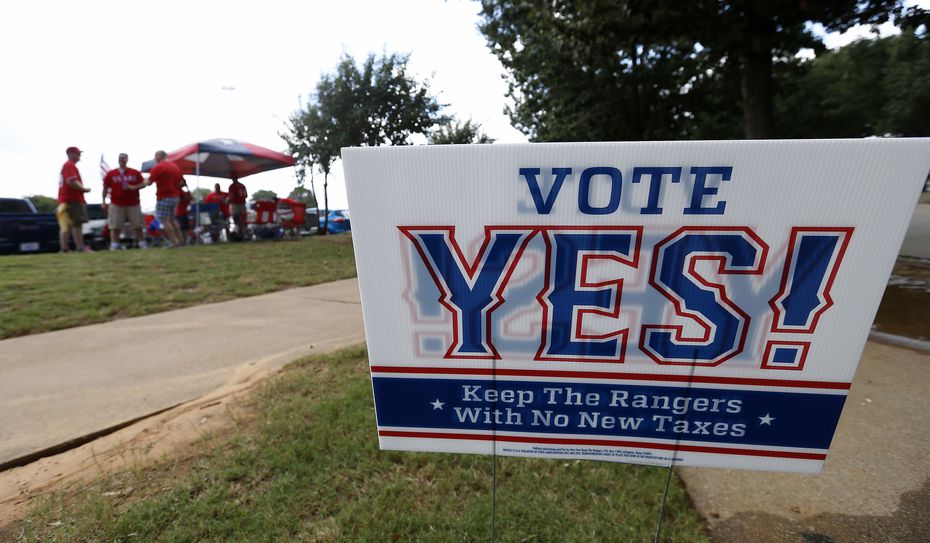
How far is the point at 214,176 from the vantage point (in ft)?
42.9

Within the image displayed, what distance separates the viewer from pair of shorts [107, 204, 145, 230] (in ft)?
30.2

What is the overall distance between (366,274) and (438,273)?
20 cm

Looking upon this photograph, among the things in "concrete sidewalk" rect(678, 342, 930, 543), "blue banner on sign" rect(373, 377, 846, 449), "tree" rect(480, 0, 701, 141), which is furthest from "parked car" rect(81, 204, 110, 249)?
"concrete sidewalk" rect(678, 342, 930, 543)

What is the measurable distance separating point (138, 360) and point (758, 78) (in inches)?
350

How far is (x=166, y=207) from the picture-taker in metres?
9.37

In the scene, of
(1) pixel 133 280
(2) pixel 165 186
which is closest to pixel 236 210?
(2) pixel 165 186

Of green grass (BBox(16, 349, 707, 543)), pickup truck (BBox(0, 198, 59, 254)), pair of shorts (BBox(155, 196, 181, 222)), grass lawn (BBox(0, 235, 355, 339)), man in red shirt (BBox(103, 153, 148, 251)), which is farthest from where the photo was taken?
pickup truck (BBox(0, 198, 59, 254))

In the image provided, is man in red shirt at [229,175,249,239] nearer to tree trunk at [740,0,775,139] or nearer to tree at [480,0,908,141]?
tree at [480,0,908,141]

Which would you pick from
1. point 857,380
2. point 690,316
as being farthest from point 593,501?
point 857,380

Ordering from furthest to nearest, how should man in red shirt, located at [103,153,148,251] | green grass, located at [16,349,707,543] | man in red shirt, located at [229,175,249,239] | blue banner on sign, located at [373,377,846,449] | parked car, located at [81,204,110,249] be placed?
parked car, located at [81,204,110,249], man in red shirt, located at [229,175,249,239], man in red shirt, located at [103,153,148,251], green grass, located at [16,349,707,543], blue banner on sign, located at [373,377,846,449]

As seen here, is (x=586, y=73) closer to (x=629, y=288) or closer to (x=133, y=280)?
(x=133, y=280)

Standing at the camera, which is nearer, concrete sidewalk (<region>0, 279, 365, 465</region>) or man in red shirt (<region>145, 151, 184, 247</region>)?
concrete sidewalk (<region>0, 279, 365, 465</region>)

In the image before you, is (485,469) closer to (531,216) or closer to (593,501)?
(593,501)

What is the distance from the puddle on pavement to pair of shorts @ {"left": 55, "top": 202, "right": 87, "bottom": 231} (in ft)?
38.5
